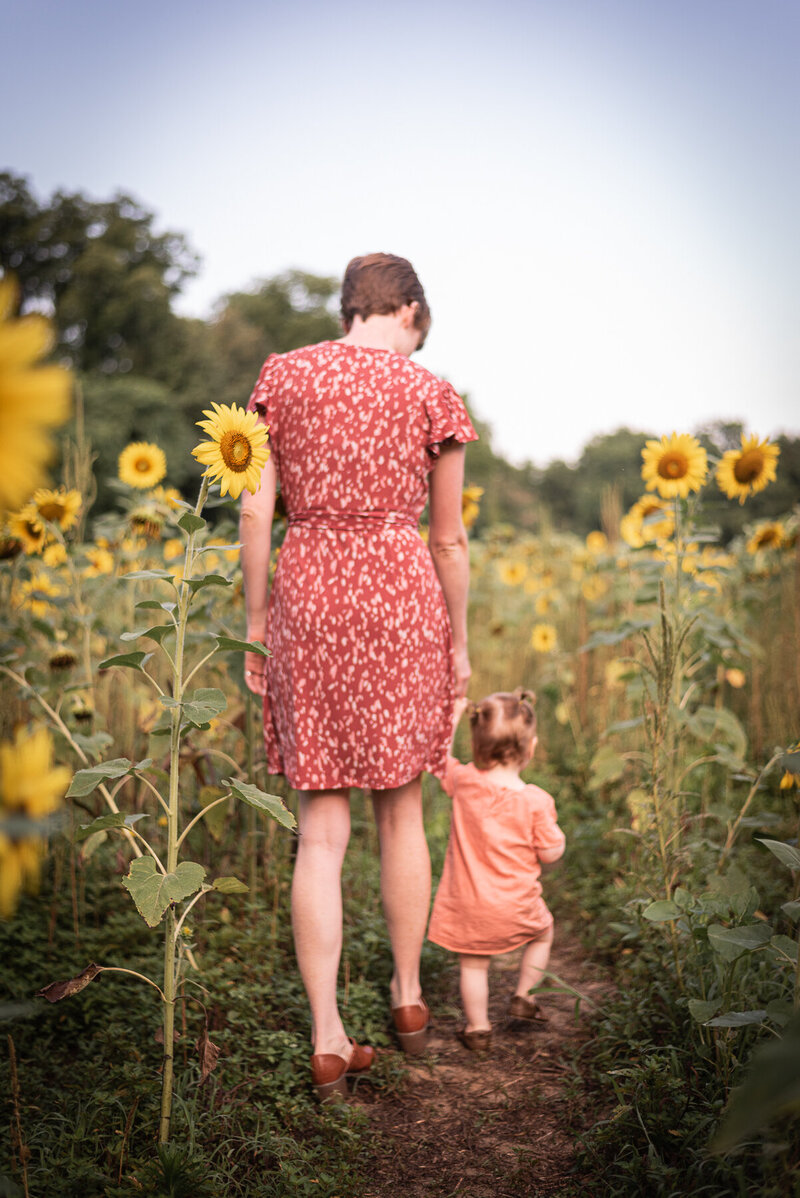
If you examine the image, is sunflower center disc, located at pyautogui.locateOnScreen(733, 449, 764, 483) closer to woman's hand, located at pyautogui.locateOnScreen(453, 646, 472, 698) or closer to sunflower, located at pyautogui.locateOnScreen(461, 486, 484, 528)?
sunflower, located at pyautogui.locateOnScreen(461, 486, 484, 528)

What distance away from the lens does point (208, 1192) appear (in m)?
1.61

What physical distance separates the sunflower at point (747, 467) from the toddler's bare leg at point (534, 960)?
62.5 inches

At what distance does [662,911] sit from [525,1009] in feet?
2.34

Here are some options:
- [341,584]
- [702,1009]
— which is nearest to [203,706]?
[341,584]

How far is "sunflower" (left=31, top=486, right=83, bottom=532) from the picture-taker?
9.81 feet

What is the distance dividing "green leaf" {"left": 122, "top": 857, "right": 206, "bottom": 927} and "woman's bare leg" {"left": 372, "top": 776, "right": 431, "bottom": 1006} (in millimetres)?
824

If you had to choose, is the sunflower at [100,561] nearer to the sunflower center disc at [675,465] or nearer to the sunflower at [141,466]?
the sunflower at [141,466]

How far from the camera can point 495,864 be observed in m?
2.46

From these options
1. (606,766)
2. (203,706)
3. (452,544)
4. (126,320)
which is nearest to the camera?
(203,706)

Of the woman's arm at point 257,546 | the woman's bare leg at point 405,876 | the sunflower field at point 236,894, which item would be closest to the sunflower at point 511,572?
the sunflower field at point 236,894

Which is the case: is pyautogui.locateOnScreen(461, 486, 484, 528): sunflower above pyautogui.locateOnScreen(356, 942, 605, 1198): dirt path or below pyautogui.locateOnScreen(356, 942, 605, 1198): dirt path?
above

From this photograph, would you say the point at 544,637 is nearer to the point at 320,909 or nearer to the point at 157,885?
the point at 320,909

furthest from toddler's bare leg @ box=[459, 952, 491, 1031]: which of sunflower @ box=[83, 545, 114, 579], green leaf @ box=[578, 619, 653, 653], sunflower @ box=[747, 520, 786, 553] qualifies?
sunflower @ box=[747, 520, 786, 553]

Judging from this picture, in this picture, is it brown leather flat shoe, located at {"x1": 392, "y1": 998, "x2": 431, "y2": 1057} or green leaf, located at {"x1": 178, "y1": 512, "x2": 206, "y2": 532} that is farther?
brown leather flat shoe, located at {"x1": 392, "y1": 998, "x2": 431, "y2": 1057}
